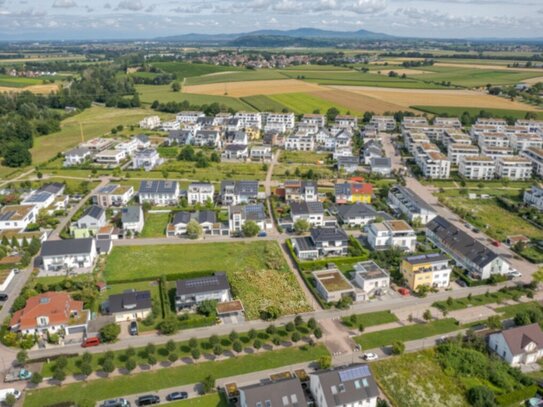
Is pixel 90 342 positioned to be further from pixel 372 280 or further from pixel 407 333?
pixel 407 333

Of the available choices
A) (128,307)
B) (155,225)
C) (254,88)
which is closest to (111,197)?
(155,225)

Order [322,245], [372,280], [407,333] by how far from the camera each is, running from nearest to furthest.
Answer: [407,333] → [372,280] → [322,245]

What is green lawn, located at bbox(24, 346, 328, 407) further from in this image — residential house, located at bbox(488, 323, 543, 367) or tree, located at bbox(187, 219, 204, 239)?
tree, located at bbox(187, 219, 204, 239)

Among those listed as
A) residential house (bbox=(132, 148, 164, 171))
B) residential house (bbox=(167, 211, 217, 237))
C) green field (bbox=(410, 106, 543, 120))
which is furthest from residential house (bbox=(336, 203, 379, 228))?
green field (bbox=(410, 106, 543, 120))

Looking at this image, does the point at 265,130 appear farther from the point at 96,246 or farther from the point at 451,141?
the point at 96,246

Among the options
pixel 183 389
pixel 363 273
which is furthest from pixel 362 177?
pixel 183 389

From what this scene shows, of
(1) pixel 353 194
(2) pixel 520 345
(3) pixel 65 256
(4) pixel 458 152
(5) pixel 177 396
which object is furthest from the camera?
(4) pixel 458 152
